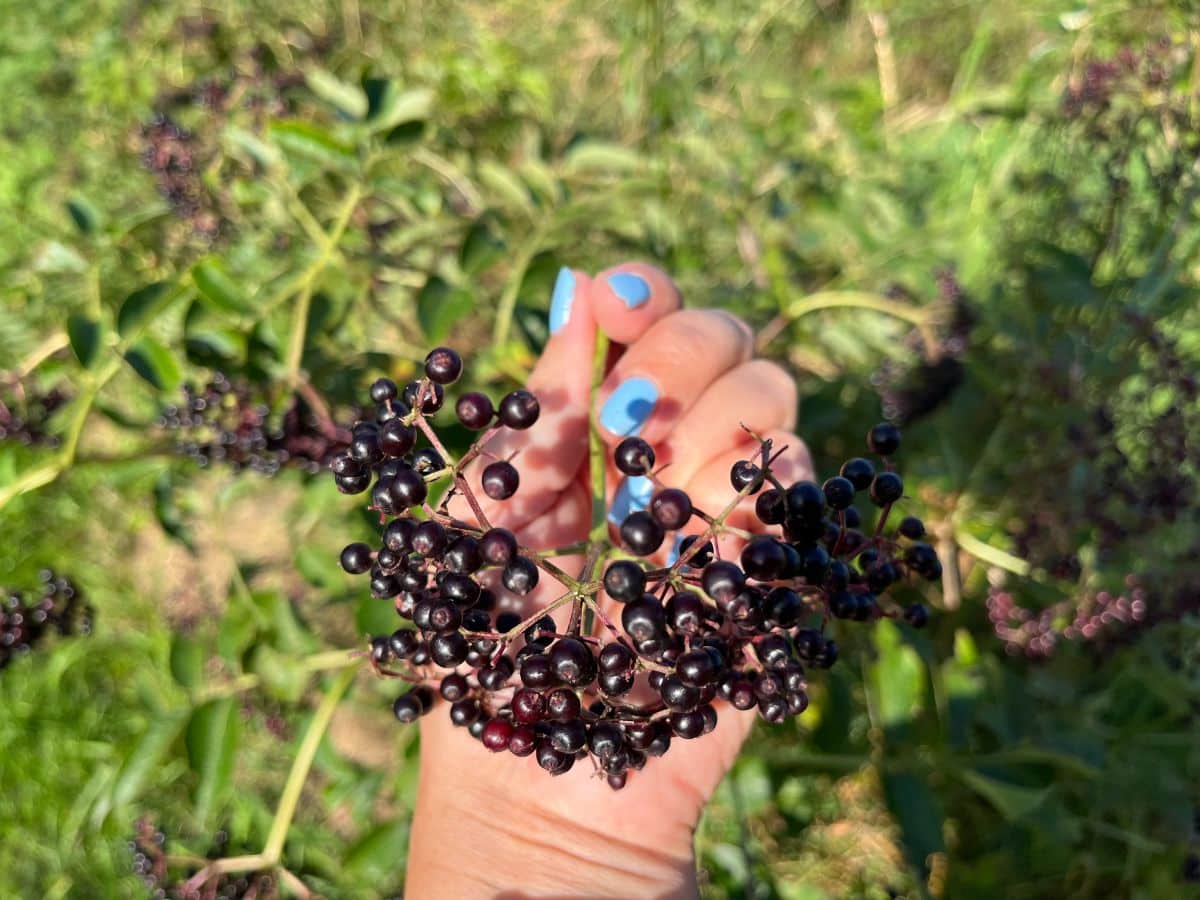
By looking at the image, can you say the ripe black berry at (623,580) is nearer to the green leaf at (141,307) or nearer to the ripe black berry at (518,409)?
the ripe black berry at (518,409)

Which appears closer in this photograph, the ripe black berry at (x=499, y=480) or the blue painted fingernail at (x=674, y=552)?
the ripe black berry at (x=499, y=480)

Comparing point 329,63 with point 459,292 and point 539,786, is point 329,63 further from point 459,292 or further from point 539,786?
point 539,786

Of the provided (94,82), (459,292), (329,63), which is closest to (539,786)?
(459,292)

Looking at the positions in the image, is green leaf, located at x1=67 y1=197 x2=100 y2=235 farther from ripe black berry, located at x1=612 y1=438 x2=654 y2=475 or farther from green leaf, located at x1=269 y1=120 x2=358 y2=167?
ripe black berry, located at x1=612 y1=438 x2=654 y2=475

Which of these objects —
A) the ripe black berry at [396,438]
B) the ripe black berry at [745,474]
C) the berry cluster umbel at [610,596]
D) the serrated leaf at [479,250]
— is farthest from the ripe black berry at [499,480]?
the serrated leaf at [479,250]

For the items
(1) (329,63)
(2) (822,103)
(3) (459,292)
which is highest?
(2) (822,103)

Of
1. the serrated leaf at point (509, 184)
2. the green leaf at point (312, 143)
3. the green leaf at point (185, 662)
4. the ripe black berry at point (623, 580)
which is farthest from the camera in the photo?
the serrated leaf at point (509, 184)

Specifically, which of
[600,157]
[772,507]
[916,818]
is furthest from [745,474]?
[600,157]

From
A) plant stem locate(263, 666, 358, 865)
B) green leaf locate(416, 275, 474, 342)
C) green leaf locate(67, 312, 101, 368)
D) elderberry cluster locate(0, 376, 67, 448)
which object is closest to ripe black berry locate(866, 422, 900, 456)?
green leaf locate(416, 275, 474, 342)
